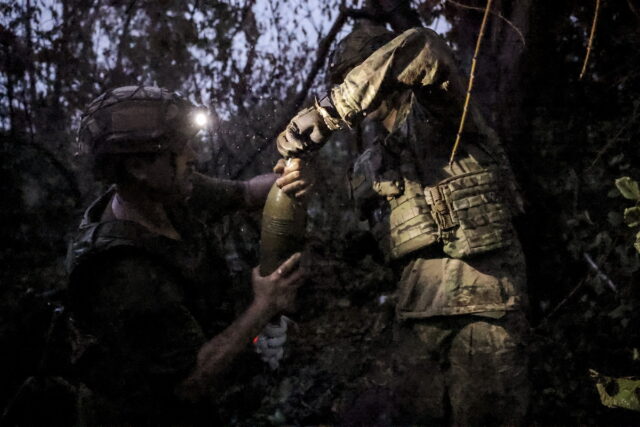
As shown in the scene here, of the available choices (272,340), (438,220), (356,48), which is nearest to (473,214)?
(438,220)

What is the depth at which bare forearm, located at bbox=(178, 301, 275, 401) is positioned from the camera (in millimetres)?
2348

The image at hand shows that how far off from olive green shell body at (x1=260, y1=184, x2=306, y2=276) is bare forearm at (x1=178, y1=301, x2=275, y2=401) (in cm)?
39

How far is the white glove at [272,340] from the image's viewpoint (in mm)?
2918

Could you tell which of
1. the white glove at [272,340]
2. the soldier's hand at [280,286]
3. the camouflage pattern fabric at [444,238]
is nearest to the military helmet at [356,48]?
the camouflage pattern fabric at [444,238]

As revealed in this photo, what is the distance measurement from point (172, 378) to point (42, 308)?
1064 mm

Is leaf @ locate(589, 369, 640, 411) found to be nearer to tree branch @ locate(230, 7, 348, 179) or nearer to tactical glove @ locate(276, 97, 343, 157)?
tactical glove @ locate(276, 97, 343, 157)

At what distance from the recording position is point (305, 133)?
2654mm

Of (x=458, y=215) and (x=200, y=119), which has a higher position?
(x=200, y=119)

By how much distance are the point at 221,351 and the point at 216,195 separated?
1340 mm

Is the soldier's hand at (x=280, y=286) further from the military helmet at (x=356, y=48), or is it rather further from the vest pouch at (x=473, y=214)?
the military helmet at (x=356, y=48)

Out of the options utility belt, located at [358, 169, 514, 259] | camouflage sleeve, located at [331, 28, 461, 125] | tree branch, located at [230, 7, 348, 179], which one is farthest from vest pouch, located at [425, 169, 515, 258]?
tree branch, located at [230, 7, 348, 179]

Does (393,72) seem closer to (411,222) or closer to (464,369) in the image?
(411,222)

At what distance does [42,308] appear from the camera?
9.05ft

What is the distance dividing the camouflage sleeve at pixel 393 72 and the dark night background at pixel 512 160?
40.3 inches
